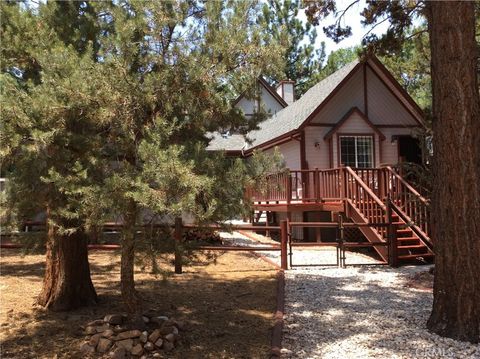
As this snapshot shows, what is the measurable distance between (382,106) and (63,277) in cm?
1329

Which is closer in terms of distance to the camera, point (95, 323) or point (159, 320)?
point (95, 323)

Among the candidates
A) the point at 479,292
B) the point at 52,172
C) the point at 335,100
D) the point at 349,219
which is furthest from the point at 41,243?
the point at 335,100

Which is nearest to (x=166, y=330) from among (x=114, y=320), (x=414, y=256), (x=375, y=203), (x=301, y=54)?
(x=114, y=320)

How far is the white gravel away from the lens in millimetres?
4996

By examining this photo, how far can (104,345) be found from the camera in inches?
186

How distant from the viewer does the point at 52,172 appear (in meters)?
4.29

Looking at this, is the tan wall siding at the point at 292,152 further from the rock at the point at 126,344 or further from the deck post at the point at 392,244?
the rock at the point at 126,344

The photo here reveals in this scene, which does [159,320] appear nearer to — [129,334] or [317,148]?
[129,334]

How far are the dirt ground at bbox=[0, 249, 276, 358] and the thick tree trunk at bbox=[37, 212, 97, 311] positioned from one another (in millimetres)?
155

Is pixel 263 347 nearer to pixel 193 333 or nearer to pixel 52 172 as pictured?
pixel 193 333

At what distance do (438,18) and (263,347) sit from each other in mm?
4402

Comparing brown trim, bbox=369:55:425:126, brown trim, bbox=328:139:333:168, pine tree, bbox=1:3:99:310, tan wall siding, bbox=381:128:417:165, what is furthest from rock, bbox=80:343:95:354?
brown trim, bbox=369:55:425:126

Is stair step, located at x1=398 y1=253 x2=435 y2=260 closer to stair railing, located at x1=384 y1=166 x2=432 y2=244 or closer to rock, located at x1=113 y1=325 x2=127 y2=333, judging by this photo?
stair railing, located at x1=384 y1=166 x2=432 y2=244

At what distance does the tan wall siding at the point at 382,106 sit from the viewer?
16.2 m
